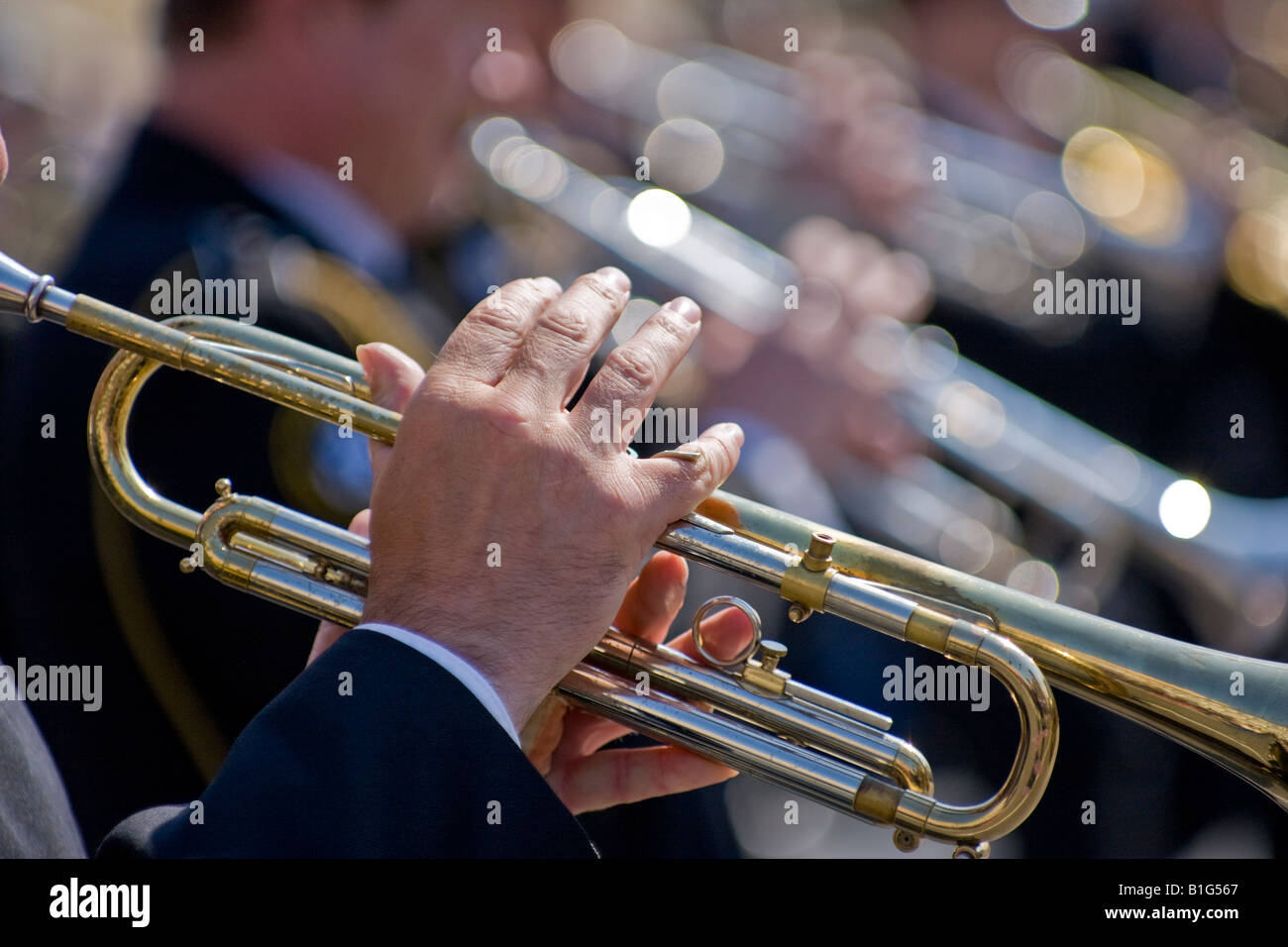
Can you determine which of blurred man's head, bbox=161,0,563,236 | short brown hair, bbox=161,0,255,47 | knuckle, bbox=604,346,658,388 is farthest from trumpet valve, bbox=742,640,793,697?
short brown hair, bbox=161,0,255,47

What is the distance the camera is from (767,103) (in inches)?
191

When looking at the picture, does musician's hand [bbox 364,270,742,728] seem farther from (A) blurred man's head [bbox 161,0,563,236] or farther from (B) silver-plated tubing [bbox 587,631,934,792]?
(A) blurred man's head [bbox 161,0,563,236]

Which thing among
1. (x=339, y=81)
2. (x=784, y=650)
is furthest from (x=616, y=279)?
(x=339, y=81)

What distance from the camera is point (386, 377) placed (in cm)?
166

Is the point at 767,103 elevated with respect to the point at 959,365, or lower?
elevated

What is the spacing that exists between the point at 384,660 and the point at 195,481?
36.3 inches

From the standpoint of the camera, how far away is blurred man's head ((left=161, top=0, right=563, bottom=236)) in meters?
2.37

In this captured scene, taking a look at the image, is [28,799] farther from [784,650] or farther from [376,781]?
[784,650]

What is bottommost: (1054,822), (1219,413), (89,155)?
(1054,822)

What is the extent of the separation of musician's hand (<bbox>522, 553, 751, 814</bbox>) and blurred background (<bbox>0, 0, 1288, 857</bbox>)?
1.77 feet

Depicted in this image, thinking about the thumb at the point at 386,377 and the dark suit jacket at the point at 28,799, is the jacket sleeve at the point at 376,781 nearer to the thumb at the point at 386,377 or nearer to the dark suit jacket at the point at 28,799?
the dark suit jacket at the point at 28,799

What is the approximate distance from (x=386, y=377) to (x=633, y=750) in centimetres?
71

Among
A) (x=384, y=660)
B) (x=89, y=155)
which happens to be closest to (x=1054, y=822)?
(x=384, y=660)
